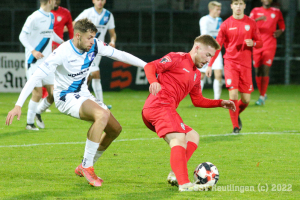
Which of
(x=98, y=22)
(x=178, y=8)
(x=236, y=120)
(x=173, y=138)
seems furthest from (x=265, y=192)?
(x=178, y=8)

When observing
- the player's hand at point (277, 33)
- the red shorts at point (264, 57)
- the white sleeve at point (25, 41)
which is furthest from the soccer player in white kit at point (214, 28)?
the white sleeve at point (25, 41)

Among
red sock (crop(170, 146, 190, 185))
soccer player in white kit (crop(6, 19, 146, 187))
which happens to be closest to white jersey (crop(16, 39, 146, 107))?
soccer player in white kit (crop(6, 19, 146, 187))

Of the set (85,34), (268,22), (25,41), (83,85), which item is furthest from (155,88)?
(268,22)

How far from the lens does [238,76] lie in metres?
7.60

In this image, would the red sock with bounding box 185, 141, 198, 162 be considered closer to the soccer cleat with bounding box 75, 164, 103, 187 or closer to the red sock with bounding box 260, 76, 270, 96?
the soccer cleat with bounding box 75, 164, 103, 187

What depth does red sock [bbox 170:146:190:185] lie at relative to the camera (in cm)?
416

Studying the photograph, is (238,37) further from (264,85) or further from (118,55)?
(264,85)

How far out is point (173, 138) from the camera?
14.3 feet

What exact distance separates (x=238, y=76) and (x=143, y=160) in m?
2.66

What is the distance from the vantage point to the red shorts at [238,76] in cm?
754

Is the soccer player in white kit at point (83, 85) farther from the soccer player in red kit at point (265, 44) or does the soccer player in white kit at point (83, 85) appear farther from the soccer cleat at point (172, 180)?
the soccer player in red kit at point (265, 44)

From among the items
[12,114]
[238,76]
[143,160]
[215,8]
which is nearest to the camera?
[12,114]

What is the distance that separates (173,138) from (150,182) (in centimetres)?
50

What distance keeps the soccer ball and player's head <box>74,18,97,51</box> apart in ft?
5.02
